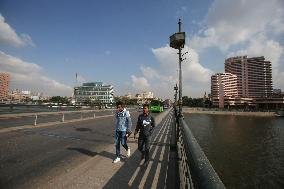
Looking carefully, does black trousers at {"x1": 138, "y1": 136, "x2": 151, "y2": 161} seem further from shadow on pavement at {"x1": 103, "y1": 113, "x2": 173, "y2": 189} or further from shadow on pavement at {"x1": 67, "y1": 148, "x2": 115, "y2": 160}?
shadow on pavement at {"x1": 67, "y1": 148, "x2": 115, "y2": 160}

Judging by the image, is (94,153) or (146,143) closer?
(146,143)

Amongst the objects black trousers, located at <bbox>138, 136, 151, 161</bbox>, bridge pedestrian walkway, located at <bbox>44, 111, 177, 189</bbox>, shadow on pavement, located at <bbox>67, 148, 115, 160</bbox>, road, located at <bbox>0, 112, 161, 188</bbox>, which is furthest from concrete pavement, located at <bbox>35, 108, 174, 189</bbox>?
road, located at <bbox>0, 112, 161, 188</bbox>

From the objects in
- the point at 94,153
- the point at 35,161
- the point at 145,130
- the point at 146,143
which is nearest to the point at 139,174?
the point at 146,143

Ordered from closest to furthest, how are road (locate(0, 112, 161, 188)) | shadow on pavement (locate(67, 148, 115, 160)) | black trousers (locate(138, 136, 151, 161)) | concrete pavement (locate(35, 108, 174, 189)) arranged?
concrete pavement (locate(35, 108, 174, 189)) → road (locate(0, 112, 161, 188)) → black trousers (locate(138, 136, 151, 161)) → shadow on pavement (locate(67, 148, 115, 160))

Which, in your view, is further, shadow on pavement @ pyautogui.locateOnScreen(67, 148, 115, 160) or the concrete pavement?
shadow on pavement @ pyautogui.locateOnScreen(67, 148, 115, 160)

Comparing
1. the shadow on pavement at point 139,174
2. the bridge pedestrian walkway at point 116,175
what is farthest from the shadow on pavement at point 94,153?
the shadow on pavement at point 139,174

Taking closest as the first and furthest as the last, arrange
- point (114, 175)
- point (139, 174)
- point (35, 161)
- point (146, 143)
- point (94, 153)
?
1. point (114, 175)
2. point (139, 174)
3. point (146, 143)
4. point (35, 161)
5. point (94, 153)

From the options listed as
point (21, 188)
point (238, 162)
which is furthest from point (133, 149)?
point (238, 162)

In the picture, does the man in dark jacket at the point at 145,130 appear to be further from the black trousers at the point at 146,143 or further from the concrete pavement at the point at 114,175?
the concrete pavement at the point at 114,175

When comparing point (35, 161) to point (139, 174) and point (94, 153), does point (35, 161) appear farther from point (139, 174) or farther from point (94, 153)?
point (139, 174)

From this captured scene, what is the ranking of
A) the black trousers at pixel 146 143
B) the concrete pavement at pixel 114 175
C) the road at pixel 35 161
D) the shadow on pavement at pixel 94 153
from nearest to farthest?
the concrete pavement at pixel 114 175
the road at pixel 35 161
the black trousers at pixel 146 143
the shadow on pavement at pixel 94 153

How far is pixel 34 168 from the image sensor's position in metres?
7.53

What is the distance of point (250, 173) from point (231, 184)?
187 inches

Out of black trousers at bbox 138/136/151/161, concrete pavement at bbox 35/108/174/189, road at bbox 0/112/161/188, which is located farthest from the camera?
black trousers at bbox 138/136/151/161
